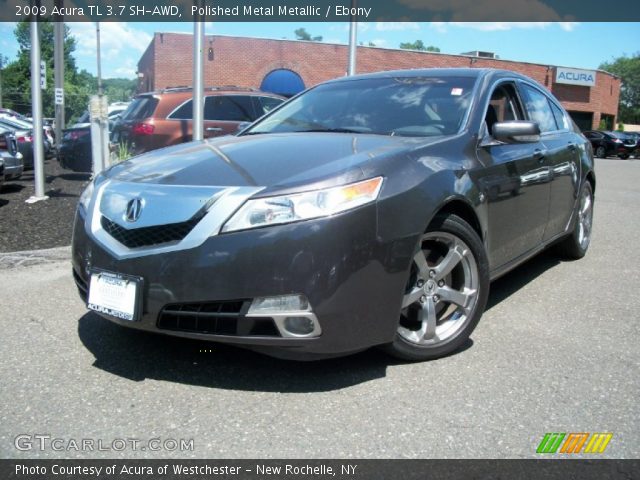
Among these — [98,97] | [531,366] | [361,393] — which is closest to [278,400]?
[361,393]

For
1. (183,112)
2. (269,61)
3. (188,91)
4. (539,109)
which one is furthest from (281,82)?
(539,109)

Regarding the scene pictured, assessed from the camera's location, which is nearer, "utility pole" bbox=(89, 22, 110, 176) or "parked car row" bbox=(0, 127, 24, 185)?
"utility pole" bbox=(89, 22, 110, 176)

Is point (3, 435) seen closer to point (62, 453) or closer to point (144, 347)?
point (62, 453)

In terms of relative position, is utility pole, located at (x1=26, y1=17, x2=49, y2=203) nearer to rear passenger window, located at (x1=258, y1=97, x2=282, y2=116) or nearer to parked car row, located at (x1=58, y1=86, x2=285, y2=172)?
parked car row, located at (x1=58, y1=86, x2=285, y2=172)

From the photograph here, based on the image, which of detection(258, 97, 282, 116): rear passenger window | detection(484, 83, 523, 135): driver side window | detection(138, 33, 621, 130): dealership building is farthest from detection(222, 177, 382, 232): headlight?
detection(138, 33, 621, 130): dealership building

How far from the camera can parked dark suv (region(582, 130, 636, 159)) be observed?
3225 cm

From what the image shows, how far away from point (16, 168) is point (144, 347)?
8.07 meters

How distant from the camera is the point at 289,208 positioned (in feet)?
8.37

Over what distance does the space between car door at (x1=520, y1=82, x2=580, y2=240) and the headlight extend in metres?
2.39

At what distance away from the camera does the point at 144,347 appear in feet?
10.8

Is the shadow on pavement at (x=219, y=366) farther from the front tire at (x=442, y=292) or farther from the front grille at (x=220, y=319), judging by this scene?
the front grille at (x=220, y=319)

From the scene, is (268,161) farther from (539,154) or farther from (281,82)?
(281,82)

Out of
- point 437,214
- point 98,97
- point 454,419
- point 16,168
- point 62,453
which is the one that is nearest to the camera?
point 62,453

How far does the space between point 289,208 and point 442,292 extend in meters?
1.07
